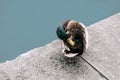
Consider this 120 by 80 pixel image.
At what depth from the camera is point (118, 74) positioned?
114 cm

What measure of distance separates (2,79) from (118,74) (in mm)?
332

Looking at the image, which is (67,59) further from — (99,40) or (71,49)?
(99,40)

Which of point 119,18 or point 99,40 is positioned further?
point 119,18

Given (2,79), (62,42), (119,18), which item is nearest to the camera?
(2,79)

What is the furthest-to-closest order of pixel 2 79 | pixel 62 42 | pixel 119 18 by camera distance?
pixel 119 18 < pixel 62 42 < pixel 2 79

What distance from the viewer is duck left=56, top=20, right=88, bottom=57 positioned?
110 centimetres

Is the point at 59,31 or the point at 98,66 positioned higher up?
the point at 59,31

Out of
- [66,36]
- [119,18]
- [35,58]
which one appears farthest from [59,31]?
[119,18]

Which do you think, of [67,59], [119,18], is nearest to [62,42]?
[67,59]

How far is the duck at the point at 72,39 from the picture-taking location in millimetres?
1097

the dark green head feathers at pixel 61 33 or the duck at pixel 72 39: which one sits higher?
the dark green head feathers at pixel 61 33

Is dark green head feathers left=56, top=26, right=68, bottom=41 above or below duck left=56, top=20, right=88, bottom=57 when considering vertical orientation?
above

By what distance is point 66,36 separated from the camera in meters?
1.09

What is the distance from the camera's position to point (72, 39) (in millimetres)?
1114
